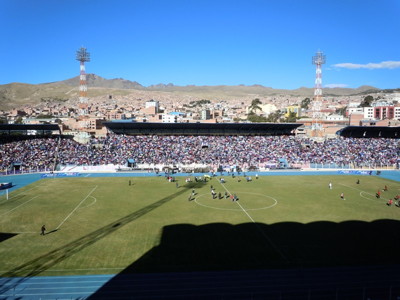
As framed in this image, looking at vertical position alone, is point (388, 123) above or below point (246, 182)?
above

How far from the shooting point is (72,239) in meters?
21.6

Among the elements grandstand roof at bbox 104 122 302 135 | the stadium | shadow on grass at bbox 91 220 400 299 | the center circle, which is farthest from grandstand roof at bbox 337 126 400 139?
shadow on grass at bbox 91 220 400 299

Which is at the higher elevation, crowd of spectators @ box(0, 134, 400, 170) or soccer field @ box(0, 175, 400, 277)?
crowd of spectators @ box(0, 134, 400, 170)

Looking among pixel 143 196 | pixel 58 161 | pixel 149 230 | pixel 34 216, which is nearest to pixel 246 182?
pixel 143 196

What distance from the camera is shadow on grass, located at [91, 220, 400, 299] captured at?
50.7 ft

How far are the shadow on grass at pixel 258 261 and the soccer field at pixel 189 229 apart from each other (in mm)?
111

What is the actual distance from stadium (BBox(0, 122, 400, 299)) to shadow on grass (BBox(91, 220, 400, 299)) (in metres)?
0.08

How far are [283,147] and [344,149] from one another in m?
11.3

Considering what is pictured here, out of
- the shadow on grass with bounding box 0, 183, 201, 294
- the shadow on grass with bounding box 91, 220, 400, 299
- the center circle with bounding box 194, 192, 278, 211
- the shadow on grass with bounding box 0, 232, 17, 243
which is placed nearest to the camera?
the shadow on grass with bounding box 91, 220, 400, 299

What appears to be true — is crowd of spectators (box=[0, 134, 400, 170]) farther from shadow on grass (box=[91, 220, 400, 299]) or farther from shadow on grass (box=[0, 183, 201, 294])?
shadow on grass (box=[91, 220, 400, 299])

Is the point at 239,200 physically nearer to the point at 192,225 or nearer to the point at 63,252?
the point at 192,225

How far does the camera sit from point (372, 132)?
227 feet

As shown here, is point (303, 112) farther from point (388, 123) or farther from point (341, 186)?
point (341, 186)

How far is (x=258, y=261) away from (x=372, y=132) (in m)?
61.7
